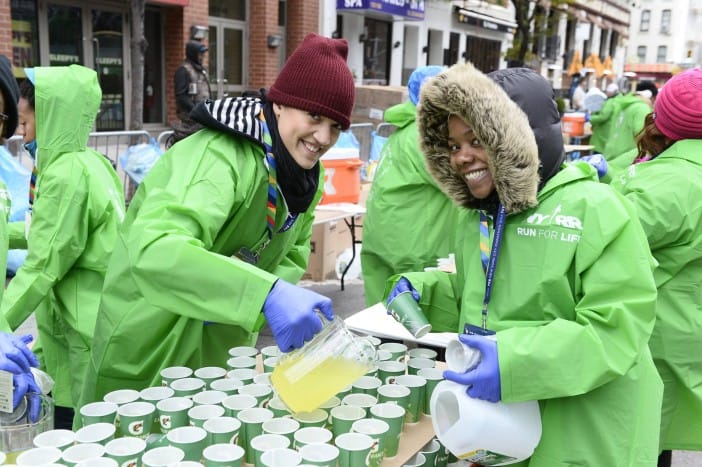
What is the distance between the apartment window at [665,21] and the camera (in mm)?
68625

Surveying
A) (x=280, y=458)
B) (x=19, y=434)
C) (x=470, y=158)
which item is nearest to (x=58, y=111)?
(x=19, y=434)

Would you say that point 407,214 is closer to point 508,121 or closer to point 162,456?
point 508,121

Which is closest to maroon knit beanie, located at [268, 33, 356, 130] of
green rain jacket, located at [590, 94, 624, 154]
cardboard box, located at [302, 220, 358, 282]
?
cardboard box, located at [302, 220, 358, 282]

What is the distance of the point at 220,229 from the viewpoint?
2289mm

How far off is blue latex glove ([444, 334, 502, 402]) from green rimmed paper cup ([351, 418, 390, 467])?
0.28m

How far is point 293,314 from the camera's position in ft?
5.95

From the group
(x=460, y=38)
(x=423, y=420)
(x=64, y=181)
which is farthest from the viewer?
(x=460, y=38)

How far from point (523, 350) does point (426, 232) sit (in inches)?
110

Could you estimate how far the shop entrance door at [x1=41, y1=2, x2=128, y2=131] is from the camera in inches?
449

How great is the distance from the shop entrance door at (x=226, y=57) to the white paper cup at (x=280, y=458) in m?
13.5

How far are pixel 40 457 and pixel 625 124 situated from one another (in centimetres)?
971

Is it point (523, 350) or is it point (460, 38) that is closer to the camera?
point (523, 350)

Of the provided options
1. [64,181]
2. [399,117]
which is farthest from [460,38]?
[64,181]

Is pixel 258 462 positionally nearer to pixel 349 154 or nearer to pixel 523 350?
pixel 523 350
